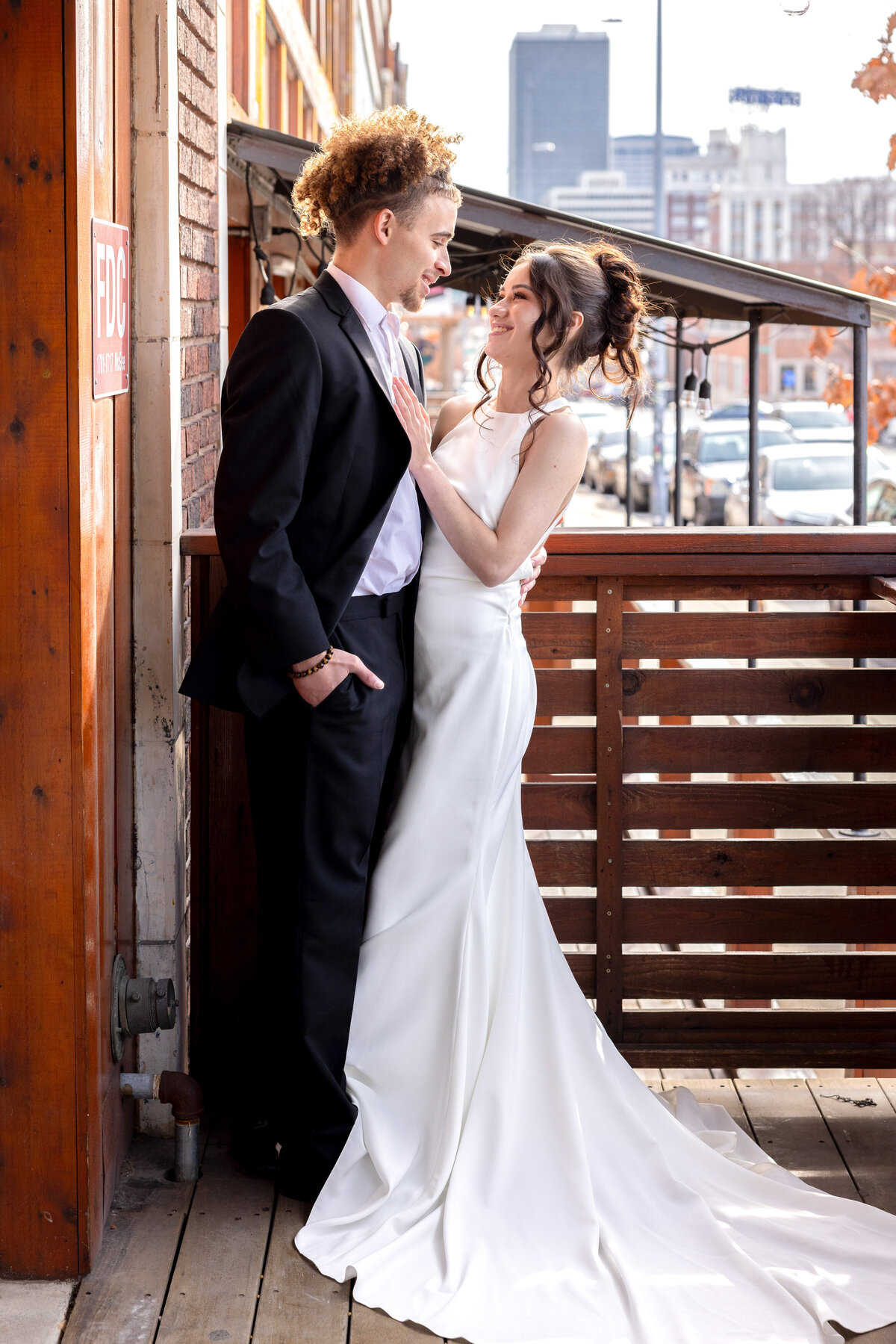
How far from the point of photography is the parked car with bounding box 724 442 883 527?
1797 cm

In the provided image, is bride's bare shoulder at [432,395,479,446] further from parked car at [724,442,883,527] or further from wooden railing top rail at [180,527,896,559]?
parked car at [724,442,883,527]

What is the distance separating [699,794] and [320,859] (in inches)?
39.5

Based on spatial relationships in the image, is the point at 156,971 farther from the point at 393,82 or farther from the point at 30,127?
the point at 393,82

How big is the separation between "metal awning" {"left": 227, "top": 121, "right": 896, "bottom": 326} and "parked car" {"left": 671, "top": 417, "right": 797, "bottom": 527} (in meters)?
14.6

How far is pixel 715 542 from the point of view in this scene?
3.17 meters

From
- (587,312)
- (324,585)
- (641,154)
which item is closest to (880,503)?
(587,312)

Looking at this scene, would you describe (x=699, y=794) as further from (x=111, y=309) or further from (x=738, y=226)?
(x=738, y=226)

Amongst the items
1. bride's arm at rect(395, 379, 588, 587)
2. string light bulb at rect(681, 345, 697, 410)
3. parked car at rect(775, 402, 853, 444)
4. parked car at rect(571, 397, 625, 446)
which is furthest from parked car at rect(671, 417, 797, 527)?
bride's arm at rect(395, 379, 588, 587)

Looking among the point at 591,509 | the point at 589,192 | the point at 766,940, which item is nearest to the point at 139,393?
the point at 766,940

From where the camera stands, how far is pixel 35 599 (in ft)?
7.81

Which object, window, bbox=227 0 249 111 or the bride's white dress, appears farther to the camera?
window, bbox=227 0 249 111

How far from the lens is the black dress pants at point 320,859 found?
2.68m

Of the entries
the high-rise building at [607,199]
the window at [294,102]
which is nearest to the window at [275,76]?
the window at [294,102]

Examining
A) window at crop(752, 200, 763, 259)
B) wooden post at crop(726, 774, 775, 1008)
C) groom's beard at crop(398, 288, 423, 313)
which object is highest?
window at crop(752, 200, 763, 259)
